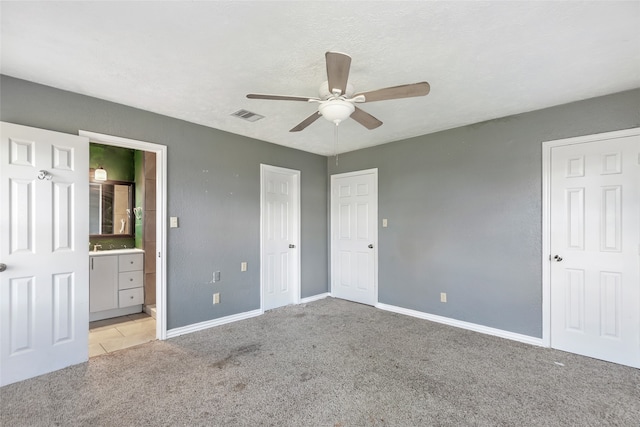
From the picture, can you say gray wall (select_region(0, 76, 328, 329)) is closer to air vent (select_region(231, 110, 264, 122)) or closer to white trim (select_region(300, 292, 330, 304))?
air vent (select_region(231, 110, 264, 122))

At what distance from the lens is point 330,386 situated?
239 centimetres

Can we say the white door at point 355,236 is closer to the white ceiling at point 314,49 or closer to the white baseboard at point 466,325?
the white baseboard at point 466,325

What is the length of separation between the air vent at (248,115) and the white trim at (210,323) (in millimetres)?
2449

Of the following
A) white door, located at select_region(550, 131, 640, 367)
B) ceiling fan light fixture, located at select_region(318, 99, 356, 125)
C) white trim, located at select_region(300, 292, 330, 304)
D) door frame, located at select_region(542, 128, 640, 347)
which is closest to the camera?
ceiling fan light fixture, located at select_region(318, 99, 356, 125)

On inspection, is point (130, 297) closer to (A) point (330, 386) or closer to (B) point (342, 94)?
(A) point (330, 386)

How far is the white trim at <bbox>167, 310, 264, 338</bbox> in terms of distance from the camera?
3400mm

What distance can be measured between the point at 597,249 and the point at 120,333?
5123 mm

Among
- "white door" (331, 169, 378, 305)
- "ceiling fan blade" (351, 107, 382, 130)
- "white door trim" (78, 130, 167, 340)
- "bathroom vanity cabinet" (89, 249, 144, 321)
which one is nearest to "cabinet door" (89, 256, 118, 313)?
"bathroom vanity cabinet" (89, 249, 144, 321)

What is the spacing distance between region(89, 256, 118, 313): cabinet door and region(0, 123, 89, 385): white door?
4.49ft

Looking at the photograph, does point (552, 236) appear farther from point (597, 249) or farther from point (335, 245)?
point (335, 245)

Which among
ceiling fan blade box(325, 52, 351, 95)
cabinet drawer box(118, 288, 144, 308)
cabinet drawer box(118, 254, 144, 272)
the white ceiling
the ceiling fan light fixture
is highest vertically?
Result: the white ceiling

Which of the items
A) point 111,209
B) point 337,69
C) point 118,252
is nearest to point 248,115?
point 337,69

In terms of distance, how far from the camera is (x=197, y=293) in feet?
11.8

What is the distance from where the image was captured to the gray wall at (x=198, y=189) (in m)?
2.75
